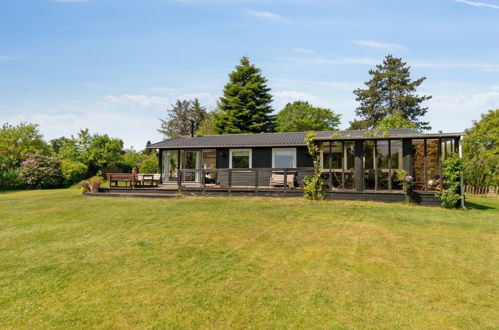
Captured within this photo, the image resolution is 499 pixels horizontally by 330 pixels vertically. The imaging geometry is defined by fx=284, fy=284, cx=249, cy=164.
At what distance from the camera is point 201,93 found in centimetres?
4866

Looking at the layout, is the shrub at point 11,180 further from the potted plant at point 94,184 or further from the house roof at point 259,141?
the house roof at point 259,141

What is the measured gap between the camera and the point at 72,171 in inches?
965

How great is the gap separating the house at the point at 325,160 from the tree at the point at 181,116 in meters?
29.8

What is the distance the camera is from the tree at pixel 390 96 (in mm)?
38438

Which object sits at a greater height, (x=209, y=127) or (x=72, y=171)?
(x=209, y=127)

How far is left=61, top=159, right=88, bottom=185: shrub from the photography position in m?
24.2

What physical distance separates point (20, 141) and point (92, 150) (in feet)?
25.0

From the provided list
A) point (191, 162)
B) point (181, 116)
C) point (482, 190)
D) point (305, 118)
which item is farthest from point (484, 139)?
point (181, 116)

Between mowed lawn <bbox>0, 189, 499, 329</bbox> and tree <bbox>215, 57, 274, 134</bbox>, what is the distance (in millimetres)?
27466

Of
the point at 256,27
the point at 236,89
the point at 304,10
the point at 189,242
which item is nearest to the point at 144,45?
the point at 256,27

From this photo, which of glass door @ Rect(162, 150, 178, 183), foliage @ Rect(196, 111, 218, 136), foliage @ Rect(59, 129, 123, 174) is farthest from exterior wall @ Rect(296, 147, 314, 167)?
foliage @ Rect(196, 111, 218, 136)

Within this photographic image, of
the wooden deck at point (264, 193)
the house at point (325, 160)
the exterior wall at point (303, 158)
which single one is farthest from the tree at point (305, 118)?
the wooden deck at point (264, 193)

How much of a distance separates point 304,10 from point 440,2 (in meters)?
5.84

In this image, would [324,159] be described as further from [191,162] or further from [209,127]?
[209,127]
